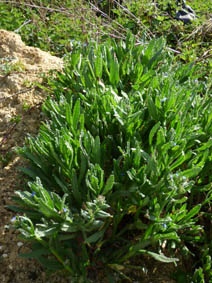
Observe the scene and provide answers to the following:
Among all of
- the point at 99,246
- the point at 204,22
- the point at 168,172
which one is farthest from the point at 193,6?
the point at 99,246

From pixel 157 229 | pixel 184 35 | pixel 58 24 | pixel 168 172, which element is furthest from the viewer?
pixel 58 24

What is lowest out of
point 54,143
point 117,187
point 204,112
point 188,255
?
point 188,255

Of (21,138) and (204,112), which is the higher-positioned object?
(204,112)

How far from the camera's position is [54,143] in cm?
192

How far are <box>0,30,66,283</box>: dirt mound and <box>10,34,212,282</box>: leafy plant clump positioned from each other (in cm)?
18

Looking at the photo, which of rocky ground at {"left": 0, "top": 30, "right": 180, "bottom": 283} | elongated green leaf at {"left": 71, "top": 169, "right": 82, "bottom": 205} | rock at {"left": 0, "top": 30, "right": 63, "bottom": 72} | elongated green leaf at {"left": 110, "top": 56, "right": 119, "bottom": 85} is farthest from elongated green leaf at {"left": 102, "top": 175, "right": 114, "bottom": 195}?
rock at {"left": 0, "top": 30, "right": 63, "bottom": 72}

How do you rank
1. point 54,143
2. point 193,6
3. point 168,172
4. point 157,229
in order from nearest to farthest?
point 157,229 < point 168,172 < point 54,143 < point 193,6

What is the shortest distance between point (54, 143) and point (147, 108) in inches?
27.0

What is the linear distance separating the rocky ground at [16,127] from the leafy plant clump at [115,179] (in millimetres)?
143

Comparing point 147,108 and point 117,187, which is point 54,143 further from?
point 147,108

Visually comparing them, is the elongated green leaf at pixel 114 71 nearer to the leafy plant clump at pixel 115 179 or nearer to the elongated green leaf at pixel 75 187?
the leafy plant clump at pixel 115 179

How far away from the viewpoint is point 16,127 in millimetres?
2693

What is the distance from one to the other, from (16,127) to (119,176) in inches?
46.6

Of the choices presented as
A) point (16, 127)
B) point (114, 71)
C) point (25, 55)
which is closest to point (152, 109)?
point (114, 71)
